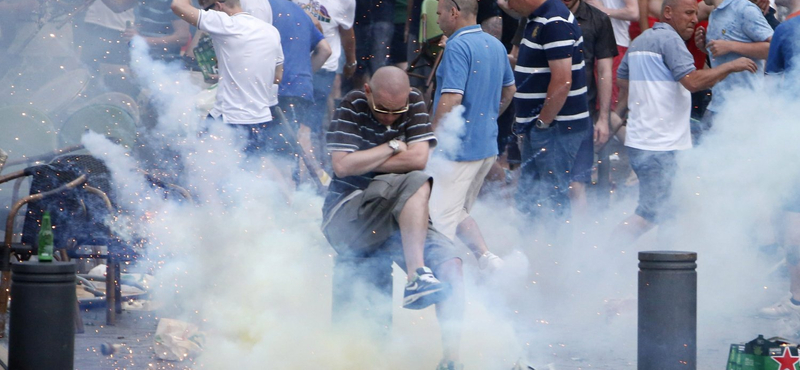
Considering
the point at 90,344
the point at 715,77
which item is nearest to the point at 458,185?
the point at 715,77

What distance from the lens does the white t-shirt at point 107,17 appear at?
27.8ft

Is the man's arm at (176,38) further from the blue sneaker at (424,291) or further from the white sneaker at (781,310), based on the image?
the white sneaker at (781,310)

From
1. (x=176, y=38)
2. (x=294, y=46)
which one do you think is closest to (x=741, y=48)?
(x=294, y=46)

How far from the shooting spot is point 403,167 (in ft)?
18.2

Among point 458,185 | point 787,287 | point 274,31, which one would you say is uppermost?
point 274,31

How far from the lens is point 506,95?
23.1 feet

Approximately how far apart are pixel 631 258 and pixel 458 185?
5.03ft

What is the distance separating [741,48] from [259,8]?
10.7ft

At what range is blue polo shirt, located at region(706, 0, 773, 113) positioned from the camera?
745cm

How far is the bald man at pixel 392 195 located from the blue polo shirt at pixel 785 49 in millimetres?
2527

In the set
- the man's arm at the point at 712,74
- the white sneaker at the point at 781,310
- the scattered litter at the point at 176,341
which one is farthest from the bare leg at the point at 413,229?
the white sneaker at the point at 781,310

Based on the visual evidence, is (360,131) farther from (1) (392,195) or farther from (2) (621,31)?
(2) (621,31)

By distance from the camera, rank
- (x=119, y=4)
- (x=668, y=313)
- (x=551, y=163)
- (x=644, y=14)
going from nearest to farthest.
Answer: (x=668, y=313) < (x=551, y=163) < (x=119, y=4) < (x=644, y=14)

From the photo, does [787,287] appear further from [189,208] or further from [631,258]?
[189,208]
